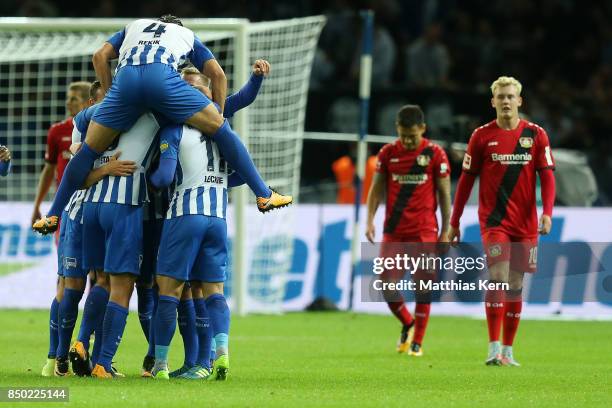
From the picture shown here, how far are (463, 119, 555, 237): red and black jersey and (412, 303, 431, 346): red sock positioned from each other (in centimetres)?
146

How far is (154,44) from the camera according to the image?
8.56 metres

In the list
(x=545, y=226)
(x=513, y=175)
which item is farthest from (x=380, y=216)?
(x=545, y=226)

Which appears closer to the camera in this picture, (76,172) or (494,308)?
(76,172)

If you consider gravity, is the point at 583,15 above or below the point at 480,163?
above

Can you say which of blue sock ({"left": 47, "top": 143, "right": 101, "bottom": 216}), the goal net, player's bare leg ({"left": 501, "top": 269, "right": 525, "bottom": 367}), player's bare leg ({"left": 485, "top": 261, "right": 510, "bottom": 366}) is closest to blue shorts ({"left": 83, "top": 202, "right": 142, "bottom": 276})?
blue sock ({"left": 47, "top": 143, "right": 101, "bottom": 216})

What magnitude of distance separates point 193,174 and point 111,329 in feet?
3.54

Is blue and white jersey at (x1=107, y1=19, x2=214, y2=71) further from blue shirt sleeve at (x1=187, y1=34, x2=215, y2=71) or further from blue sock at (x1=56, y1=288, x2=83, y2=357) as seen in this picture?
blue sock at (x1=56, y1=288, x2=83, y2=357)

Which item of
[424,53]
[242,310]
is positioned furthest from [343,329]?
[424,53]

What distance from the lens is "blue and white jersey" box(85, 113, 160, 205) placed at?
8.52 m

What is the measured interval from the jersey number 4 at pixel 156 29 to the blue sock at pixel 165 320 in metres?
1.64

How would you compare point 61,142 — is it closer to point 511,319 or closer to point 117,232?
point 117,232

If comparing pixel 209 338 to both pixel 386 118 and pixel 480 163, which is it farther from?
pixel 386 118

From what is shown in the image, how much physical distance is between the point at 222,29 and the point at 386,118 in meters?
4.18

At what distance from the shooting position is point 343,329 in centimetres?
1433
